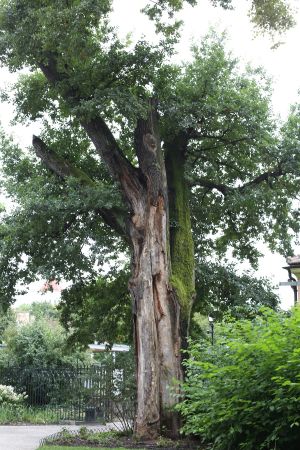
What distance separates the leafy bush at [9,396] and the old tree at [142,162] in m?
7.23

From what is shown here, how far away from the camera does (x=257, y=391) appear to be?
7.41 metres

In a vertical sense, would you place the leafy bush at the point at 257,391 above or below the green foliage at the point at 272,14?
below

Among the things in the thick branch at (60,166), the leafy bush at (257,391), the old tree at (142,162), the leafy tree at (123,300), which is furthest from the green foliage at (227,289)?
the leafy bush at (257,391)

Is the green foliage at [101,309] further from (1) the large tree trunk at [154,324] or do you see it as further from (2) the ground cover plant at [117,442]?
(2) the ground cover plant at [117,442]

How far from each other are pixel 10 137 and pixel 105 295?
5397 mm

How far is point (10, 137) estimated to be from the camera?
19.8 metres

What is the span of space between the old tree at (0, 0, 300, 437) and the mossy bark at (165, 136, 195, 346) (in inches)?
1.4

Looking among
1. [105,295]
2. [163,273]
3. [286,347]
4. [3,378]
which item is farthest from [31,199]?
[3,378]

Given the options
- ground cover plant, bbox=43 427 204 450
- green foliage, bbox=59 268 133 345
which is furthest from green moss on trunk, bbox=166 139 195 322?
green foliage, bbox=59 268 133 345

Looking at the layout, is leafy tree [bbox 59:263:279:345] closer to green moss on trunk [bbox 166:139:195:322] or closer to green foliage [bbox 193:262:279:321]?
green foliage [bbox 193:262:279:321]

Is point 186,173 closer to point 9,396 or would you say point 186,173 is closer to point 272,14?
point 272,14

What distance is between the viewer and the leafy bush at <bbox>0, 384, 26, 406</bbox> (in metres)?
24.3

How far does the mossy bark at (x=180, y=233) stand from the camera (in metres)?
15.8

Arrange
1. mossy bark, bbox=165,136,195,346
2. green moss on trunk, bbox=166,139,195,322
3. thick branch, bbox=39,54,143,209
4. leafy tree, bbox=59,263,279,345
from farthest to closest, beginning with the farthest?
leafy tree, bbox=59,263,279,345
thick branch, bbox=39,54,143,209
green moss on trunk, bbox=166,139,195,322
mossy bark, bbox=165,136,195,346
